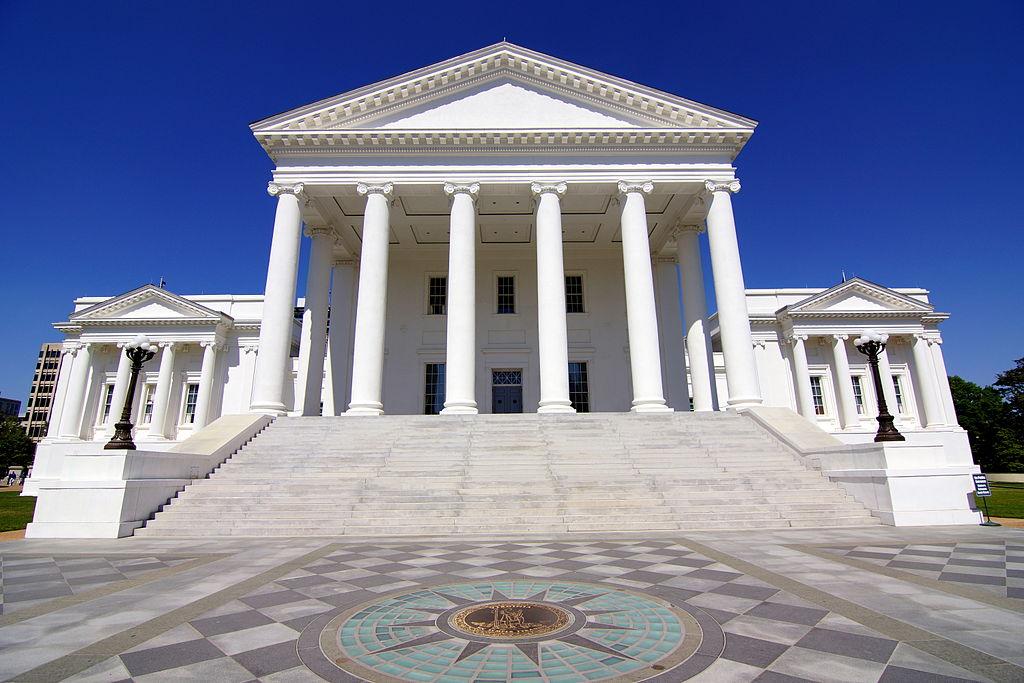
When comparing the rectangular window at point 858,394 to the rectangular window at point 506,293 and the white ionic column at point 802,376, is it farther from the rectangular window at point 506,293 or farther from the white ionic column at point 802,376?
the rectangular window at point 506,293

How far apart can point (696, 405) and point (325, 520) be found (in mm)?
19029

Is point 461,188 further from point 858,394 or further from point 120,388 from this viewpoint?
point 858,394

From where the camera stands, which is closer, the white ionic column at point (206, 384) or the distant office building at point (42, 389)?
the white ionic column at point (206, 384)

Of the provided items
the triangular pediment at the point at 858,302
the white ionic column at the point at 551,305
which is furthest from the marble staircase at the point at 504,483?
the triangular pediment at the point at 858,302

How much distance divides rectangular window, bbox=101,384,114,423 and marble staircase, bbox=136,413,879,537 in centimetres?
3174

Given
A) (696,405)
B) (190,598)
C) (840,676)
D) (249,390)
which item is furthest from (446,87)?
(249,390)

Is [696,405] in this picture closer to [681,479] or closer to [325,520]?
[681,479]

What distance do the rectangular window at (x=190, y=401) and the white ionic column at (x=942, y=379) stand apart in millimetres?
57956

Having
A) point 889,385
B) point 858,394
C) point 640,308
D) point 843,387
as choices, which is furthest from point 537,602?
point 858,394

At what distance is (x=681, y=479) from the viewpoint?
1352 cm

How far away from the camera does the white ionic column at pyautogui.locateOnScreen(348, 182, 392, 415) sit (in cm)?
2077

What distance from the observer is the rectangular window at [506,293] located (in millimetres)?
31234

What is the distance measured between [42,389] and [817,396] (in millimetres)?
158701

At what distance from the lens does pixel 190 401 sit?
133ft
